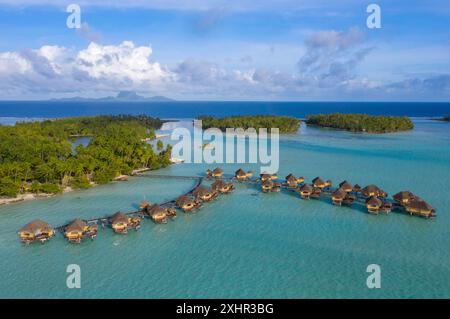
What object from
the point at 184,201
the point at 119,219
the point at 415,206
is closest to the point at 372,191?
the point at 415,206

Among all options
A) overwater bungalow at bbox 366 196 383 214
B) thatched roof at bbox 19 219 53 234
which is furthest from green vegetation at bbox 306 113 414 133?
thatched roof at bbox 19 219 53 234

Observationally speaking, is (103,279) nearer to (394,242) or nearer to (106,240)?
(106,240)

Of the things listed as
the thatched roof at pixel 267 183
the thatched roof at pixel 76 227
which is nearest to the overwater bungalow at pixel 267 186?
the thatched roof at pixel 267 183

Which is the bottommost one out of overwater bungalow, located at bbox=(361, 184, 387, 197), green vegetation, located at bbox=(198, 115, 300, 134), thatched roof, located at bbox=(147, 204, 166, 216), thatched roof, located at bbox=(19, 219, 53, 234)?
thatched roof, located at bbox=(19, 219, 53, 234)

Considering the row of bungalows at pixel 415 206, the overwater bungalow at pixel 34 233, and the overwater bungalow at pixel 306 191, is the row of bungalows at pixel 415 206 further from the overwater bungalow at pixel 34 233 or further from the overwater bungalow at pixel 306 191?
the overwater bungalow at pixel 34 233

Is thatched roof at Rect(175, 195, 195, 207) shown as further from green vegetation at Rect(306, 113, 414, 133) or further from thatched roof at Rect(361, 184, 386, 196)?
green vegetation at Rect(306, 113, 414, 133)

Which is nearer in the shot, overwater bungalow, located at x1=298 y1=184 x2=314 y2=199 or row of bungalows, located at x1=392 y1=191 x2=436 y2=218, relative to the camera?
row of bungalows, located at x1=392 y1=191 x2=436 y2=218
